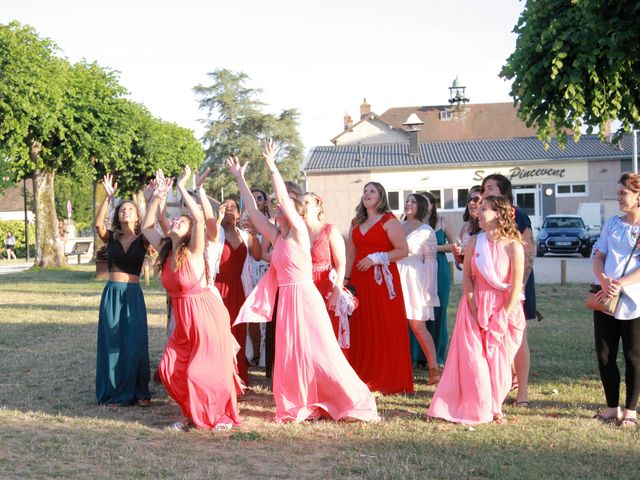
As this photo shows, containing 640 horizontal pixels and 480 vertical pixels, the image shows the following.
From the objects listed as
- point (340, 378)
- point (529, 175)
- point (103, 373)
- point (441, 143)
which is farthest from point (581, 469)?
point (441, 143)

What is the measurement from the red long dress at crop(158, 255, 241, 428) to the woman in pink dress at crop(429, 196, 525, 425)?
70.6 inches

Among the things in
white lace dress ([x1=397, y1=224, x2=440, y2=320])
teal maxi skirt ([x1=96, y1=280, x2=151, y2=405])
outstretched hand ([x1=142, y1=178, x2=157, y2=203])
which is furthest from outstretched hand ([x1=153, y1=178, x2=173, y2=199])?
white lace dress ([x1=397, y1=224, x2=440, y2=320])

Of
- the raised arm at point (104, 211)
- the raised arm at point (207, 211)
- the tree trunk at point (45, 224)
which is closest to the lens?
the raised arm at point (207, 211)

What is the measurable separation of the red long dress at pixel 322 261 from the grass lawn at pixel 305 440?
1249 millimetres

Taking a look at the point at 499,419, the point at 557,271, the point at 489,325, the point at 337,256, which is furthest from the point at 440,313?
the point at 557,271

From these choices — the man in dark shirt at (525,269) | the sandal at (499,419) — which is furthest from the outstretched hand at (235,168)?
the sandal at (499,419)

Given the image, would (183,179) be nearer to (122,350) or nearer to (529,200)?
(122,350)

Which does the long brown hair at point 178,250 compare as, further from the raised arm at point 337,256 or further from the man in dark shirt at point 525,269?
the man in dark shirt at point 525,269

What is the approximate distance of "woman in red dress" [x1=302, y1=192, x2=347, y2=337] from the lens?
8094 millimetres

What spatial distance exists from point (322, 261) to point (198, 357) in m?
1.76

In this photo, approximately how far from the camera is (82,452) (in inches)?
247

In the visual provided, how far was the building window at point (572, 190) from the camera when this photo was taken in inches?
2132

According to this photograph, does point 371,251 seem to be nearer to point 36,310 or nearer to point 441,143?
point 36,310

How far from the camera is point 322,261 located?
8.31 m
